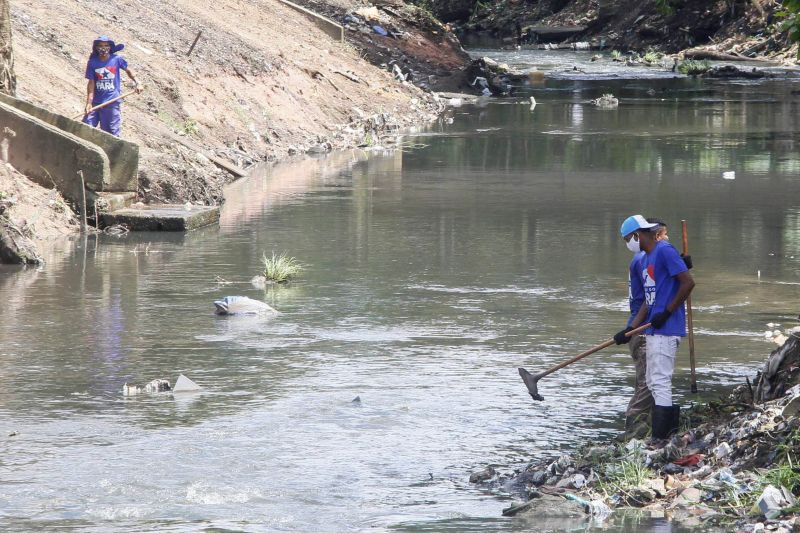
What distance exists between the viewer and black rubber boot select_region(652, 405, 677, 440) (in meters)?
8.39

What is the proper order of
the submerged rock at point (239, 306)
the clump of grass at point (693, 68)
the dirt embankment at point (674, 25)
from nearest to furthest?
the submerged rock at point (239, 306), the clump of grass at point (693, 68), the dirt embankment at point (674, 25)

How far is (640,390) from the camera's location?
8.90 meters

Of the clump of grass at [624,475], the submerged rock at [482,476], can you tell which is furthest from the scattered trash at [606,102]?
the clump of grass at [624,475]

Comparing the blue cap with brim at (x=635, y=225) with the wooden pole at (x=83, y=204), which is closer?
the blue cap with brim at (x=635, y=225)

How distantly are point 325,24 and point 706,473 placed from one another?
33425 mm

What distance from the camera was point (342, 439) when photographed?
29.3 ft

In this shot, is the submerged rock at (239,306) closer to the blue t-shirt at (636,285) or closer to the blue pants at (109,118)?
the blue t-shirt at (636,285)

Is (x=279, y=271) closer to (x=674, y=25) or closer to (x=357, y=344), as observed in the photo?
(x=357, y=344)

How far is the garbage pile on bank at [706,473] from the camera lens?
7.20m

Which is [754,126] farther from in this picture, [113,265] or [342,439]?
[342,439]

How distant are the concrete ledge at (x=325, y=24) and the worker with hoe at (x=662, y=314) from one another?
31.8m

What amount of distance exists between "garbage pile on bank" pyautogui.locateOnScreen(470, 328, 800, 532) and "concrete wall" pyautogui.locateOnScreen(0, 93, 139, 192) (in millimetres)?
10809

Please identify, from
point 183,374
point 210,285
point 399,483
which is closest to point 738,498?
point 399,483

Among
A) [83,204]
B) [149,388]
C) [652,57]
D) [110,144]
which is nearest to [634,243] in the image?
[149,388]
